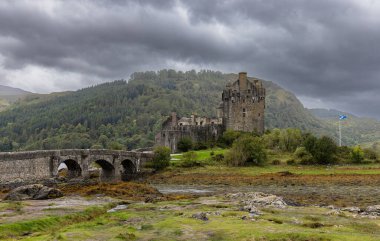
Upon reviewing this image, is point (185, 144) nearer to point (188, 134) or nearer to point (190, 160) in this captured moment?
point (188, 134)

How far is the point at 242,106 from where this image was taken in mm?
117625

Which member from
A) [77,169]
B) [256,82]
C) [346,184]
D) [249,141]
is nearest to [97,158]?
[77,169]

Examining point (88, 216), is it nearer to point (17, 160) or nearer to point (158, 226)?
point (158, 226)

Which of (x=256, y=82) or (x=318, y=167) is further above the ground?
(x=256, y=82)

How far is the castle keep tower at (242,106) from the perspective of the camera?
117250 millimetres

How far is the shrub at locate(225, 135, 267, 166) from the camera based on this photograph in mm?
87250

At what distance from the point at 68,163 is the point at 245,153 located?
33245mm

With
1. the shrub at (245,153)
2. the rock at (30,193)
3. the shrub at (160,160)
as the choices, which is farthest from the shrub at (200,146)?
the rock at (30,193)

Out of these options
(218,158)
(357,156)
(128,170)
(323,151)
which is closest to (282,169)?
(323,151)

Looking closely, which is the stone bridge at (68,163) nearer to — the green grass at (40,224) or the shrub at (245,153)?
the shrub at (245,153)

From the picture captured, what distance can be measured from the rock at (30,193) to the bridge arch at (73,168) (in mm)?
23226

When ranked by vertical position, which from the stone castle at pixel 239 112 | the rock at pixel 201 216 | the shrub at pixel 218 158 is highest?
the stone castle at pixel 239 112

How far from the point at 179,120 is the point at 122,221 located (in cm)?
9845

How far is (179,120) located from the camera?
128 m
